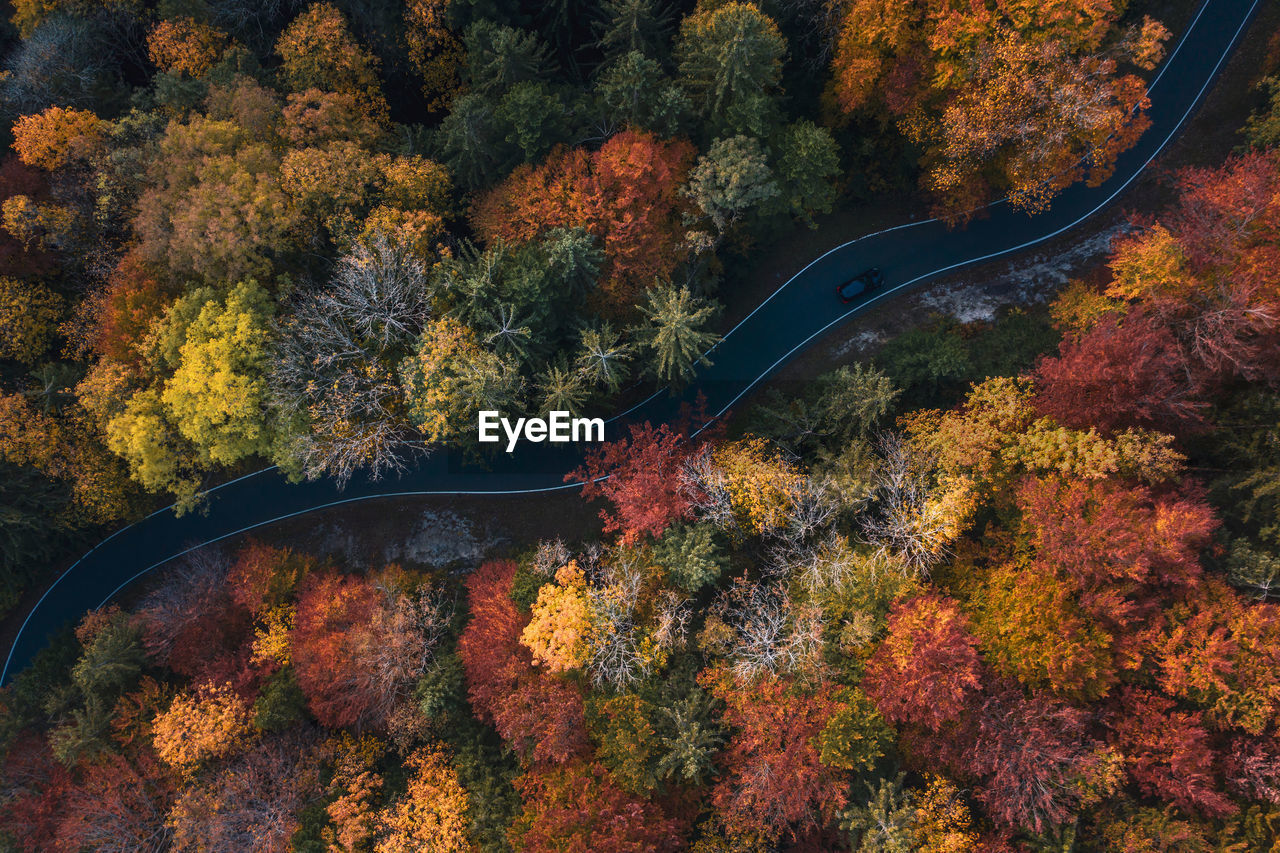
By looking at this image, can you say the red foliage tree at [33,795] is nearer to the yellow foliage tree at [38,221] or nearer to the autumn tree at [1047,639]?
the yellow foliage tree at [38,221]

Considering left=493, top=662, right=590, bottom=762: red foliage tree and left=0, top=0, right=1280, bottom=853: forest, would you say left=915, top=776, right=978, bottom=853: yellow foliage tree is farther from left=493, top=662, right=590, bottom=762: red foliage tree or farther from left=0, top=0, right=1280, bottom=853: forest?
left=493, top=662, right=590, bottom=762: red foliage tree

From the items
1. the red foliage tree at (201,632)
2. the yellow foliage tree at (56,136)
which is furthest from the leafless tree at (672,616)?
the yellow foliage tree at (56,136)

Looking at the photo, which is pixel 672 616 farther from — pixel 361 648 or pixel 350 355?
pixel 350 355

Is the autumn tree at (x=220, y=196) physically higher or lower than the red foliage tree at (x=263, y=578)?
higher

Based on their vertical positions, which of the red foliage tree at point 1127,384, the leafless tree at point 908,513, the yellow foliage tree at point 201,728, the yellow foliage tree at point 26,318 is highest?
the yellow foliage tree at point 26,318

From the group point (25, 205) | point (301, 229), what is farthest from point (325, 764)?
point (25, 205)

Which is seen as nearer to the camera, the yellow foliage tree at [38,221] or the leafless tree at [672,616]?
the leafless tree at [672,616]

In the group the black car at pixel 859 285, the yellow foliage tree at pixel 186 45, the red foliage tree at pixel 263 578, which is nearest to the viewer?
the red foliage tree at pixel 263 578
